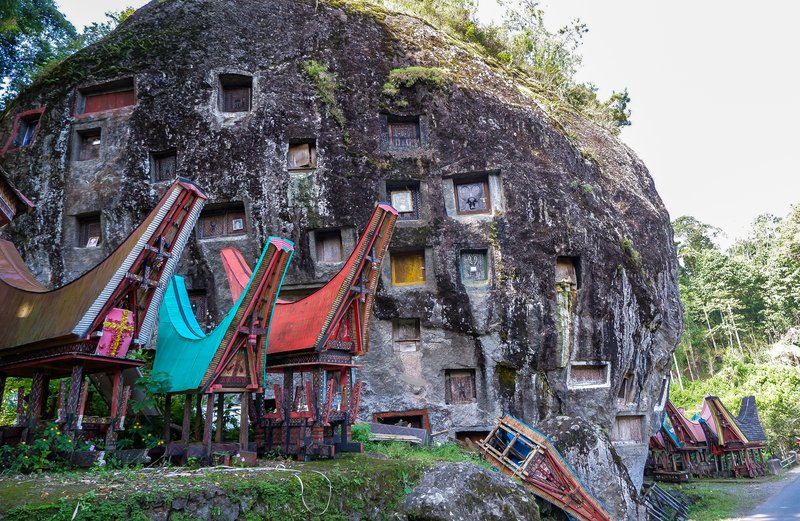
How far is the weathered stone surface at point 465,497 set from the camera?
9.21 m

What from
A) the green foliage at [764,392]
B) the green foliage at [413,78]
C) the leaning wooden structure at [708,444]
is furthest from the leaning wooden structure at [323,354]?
the green foliage at [764,392]

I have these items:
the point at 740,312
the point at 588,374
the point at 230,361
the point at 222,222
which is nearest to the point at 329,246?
the point at 222,222

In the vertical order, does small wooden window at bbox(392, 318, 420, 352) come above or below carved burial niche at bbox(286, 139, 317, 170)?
A: below

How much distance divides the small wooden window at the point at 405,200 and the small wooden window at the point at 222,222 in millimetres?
4828

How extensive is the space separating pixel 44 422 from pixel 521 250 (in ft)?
44.7

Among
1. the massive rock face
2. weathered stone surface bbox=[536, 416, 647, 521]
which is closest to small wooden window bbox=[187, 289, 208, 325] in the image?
the massive rock face

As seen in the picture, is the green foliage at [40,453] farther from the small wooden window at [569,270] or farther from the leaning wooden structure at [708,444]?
the leaning wooden structure at [708,444]

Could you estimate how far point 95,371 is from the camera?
Answer: 33.1ft

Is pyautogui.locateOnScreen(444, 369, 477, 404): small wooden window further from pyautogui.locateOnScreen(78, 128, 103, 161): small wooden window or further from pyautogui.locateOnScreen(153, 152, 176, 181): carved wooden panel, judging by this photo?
pyautogui.locateOnScreen(78, 128, 103, 161): small wooden window

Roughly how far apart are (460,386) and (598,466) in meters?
5.22

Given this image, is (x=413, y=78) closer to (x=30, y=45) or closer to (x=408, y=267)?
(x=408, y=267)

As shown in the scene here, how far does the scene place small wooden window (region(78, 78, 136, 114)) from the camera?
66.6ft

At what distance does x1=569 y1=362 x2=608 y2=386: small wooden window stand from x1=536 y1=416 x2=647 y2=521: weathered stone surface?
12.3 feet

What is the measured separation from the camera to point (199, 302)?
18.6 metres
